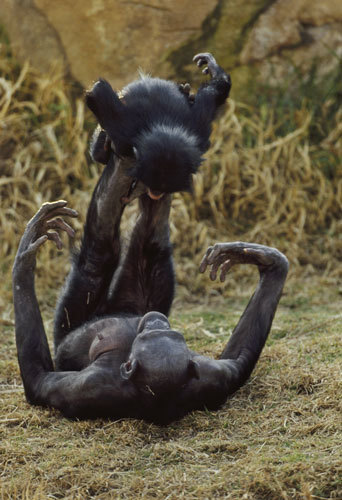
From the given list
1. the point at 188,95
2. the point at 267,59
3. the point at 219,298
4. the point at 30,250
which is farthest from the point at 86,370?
the point at 267,59

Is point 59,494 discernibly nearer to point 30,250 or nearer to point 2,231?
point 30,250

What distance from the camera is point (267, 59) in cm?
690

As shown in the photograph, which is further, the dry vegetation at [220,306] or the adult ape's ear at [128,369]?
the adult ape's ear at [128,369]

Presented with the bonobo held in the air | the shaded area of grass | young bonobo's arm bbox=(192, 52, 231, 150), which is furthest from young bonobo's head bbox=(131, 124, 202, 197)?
the shaded area of grass

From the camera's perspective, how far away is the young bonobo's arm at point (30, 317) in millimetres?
3336

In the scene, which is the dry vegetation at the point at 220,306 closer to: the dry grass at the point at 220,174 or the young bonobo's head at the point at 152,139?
the dry grass at the point at 220,174

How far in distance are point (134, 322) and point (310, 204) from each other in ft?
10.8

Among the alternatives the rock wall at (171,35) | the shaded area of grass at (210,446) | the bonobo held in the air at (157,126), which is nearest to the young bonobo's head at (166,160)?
the bonobo held in the air at (157,126)

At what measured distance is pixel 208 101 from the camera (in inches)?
135

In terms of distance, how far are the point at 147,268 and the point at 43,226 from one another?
2.15ft

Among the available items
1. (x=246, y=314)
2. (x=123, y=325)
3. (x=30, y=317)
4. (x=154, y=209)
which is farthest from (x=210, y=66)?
(x=30, y=317)

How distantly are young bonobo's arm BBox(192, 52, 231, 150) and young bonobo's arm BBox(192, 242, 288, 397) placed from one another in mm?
583

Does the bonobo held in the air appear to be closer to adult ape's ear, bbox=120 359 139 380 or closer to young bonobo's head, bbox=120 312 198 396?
young bonobo's head, bbox=120 312 198 396

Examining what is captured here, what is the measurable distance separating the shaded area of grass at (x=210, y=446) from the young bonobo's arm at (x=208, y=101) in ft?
3.99
